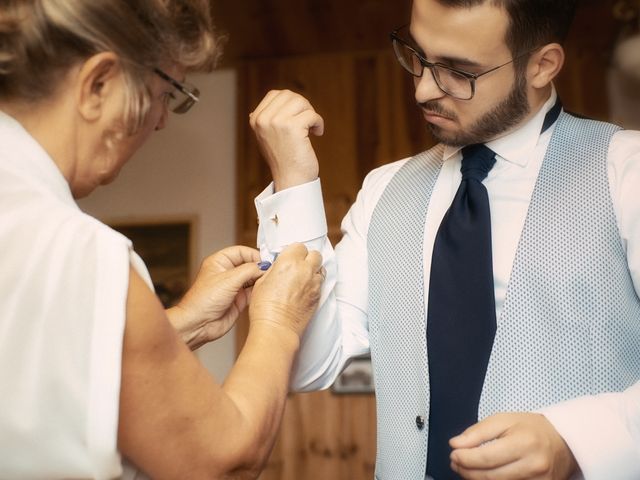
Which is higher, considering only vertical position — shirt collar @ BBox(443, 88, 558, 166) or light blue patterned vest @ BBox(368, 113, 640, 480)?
shirt collar @ BBox(443, 88, 558, 166)

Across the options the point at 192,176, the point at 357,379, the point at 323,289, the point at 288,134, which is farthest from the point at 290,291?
the point at 192,176

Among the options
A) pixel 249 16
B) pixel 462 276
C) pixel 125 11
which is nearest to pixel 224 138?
pixel 249 16

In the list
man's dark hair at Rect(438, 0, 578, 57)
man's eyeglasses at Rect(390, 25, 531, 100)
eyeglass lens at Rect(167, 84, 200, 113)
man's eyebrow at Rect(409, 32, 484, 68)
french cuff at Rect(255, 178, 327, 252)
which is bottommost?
french cuff at Rect(255, 178, 327, 252)

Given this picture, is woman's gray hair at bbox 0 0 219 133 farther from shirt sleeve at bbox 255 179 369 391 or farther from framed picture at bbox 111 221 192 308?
framed picture at bbox 111 221 192 308

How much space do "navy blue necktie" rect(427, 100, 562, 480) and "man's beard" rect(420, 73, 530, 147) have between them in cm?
7

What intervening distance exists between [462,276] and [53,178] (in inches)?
31.7

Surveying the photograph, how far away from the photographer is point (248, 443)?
1.07 metres

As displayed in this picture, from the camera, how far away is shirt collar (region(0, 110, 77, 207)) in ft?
3.36

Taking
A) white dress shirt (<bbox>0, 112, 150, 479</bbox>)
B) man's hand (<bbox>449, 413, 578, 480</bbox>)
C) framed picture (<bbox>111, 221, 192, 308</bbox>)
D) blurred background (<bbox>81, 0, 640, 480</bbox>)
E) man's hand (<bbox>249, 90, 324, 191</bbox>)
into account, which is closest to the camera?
white dress shirt (<bbox>0, 112, 150, 479</bbox>)

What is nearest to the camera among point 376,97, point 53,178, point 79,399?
point 79,399

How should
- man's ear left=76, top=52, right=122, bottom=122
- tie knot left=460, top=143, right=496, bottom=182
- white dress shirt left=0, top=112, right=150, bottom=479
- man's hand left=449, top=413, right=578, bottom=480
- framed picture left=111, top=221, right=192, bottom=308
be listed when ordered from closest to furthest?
1. white dress shirt left=0, top=112, right=150, bottom=479
2. man's ear left=76, top=52, right=122, bottom=122
3. man's hand left=449, top=413, right=578, bottom=480
4. tie knot left=460, top=143, right=496, bottom=182
5. framed picture left=111, top=221, right=192, bottom=308

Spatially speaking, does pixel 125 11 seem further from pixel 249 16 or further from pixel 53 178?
pixel 249 16

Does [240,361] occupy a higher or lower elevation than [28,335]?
lower

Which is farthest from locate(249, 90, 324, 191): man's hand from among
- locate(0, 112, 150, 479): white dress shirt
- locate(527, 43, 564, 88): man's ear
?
locate(0, 112, 150, 479): white dress shirt
